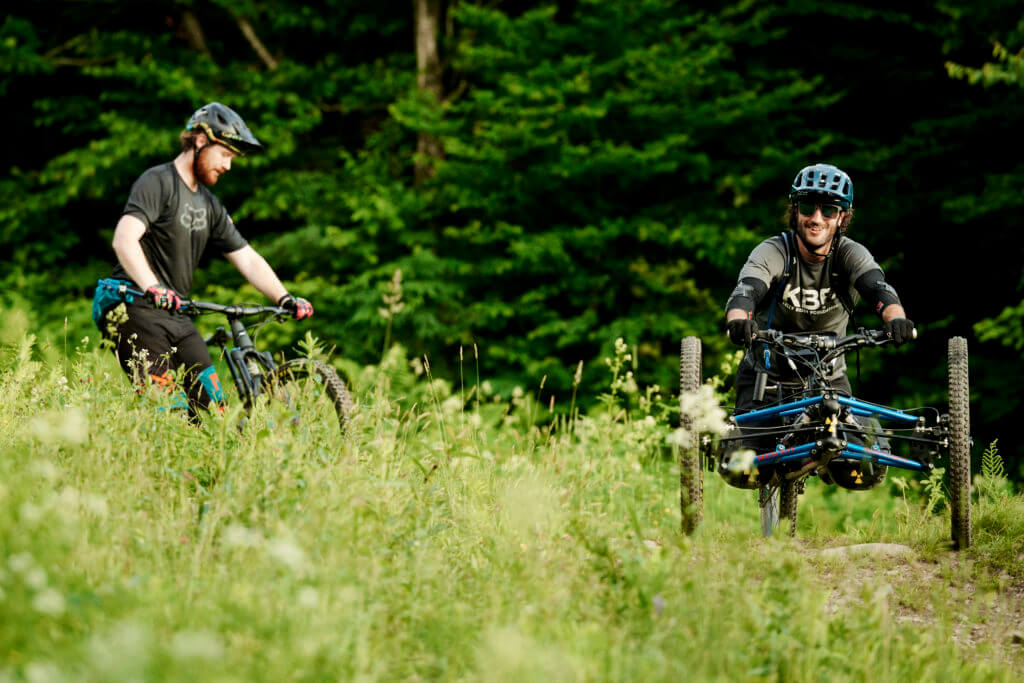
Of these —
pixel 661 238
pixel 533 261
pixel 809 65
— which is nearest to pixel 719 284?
pixel 661 238

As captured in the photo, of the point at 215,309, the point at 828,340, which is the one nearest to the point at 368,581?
the point at 215,309

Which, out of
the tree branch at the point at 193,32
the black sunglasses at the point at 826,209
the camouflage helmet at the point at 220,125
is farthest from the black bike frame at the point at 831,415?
the tree branch at the point at 193,32

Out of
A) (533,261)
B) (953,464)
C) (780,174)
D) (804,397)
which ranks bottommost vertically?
(953,464)

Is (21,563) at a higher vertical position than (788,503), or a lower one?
lower

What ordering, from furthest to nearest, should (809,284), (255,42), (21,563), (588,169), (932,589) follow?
(255,42) < (588,169) < (809,284) < (932,589) < (21,563)

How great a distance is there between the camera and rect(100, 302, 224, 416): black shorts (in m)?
5.28

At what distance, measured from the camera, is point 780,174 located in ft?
43.2

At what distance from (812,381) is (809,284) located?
2.82 feet

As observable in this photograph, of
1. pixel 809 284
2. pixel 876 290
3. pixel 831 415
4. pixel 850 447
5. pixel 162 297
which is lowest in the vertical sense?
pixel 850 447

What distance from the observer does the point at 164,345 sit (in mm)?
5383

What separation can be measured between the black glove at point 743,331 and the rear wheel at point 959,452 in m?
1.22

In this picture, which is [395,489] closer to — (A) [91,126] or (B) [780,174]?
(B) [780,174]

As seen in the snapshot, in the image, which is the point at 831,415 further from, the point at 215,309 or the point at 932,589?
the point at 215,309

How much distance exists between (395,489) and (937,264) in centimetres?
1219
